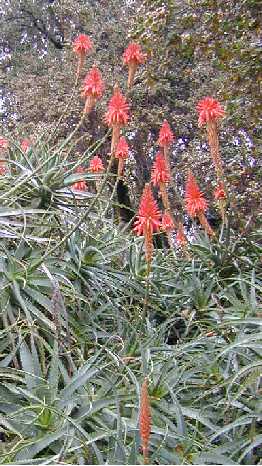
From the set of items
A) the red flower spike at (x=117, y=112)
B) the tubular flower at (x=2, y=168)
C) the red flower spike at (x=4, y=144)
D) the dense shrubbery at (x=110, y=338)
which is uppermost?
the red flower spike at (x=117, y=112)

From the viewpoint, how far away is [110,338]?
7.51 feet

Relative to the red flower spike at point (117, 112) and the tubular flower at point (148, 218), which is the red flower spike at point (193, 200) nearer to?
the red flower spike at point (117, 112)

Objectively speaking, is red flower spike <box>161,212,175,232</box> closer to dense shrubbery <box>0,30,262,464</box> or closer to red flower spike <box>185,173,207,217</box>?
dense shrubbery <box>0,30,262,464</box>

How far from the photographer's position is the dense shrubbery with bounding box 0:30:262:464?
1.85m

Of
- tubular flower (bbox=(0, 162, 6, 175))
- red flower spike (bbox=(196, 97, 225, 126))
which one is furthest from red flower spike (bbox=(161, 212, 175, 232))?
tubular flower (bbox=(0, 162, 6, 175))

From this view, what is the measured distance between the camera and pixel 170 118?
440 inches

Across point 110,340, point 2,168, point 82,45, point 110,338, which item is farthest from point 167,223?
point 110,338

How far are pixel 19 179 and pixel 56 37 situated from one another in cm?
1215

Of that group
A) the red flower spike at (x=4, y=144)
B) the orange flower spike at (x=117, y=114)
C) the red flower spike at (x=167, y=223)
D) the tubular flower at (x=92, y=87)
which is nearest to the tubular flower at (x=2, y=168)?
the red flower spike at (x=4, y=144)

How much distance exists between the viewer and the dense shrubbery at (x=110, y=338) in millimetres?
1849

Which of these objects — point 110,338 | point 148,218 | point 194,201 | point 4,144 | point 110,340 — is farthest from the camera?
point 4,144

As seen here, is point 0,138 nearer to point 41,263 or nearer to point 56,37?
point 41,263

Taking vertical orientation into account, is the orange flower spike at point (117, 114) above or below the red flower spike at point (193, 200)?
above

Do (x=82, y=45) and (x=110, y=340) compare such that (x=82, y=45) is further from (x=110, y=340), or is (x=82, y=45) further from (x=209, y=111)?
(x=110, y=340)
